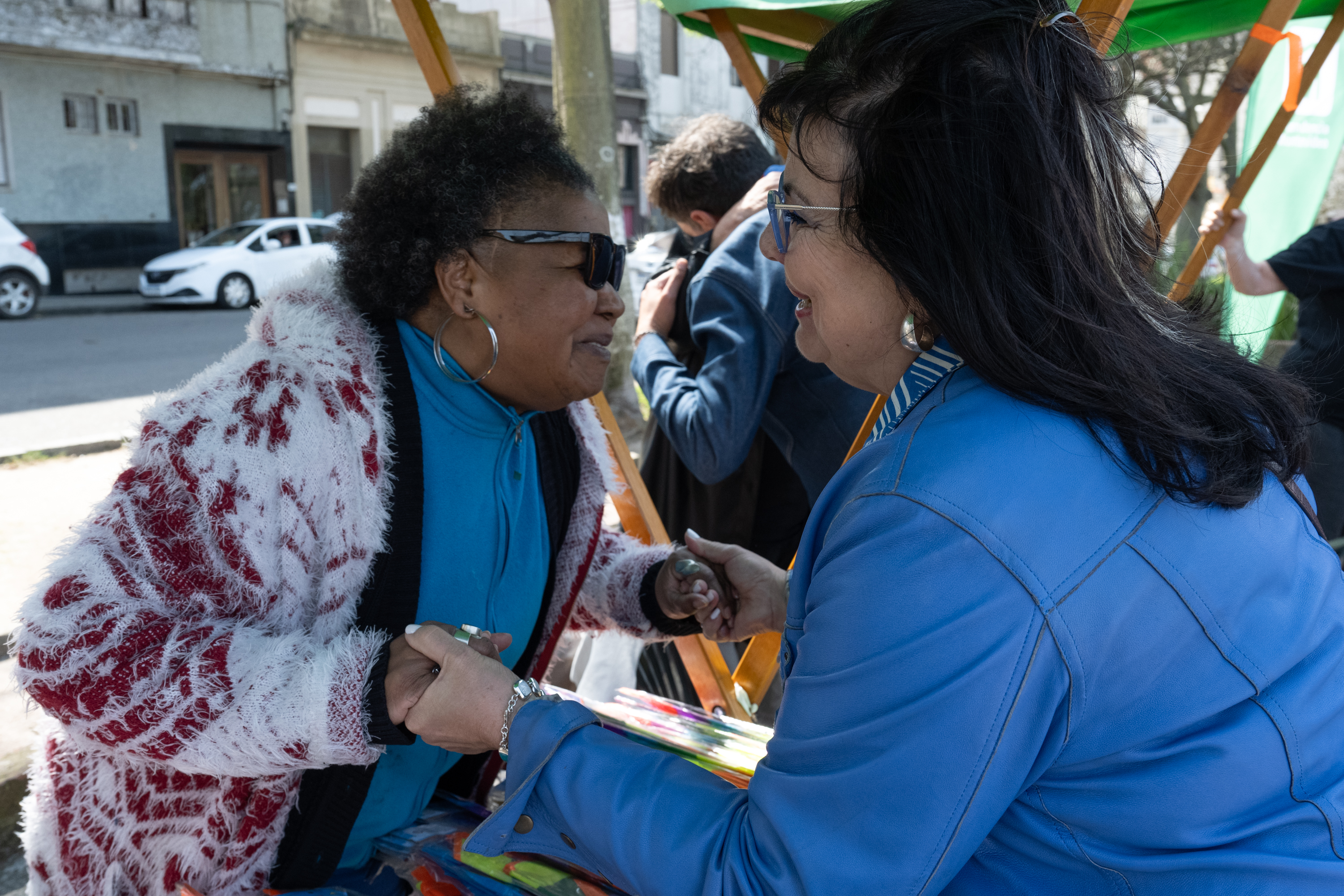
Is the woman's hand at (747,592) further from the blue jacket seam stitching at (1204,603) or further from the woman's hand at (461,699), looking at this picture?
the blue jacket seam stitching at (1204,603)

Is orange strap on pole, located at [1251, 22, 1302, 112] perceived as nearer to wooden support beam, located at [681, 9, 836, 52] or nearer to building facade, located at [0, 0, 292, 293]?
wooden support beam, located at [681, 9, 836, 52]

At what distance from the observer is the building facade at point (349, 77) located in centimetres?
2105

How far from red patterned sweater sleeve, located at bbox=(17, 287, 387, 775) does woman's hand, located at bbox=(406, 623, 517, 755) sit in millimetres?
91

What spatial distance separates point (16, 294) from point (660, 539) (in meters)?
15.0

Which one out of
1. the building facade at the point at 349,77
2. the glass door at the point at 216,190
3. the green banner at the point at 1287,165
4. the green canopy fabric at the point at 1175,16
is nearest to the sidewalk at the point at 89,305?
the glass door at the point at 216,190

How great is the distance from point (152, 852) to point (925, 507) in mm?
1410

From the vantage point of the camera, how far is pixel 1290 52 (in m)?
2.65

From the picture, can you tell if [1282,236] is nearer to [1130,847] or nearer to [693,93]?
[1130,847]

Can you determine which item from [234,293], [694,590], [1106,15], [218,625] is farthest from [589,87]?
[234,293]

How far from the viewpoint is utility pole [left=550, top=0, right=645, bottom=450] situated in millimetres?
6895

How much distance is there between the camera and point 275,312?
179cm

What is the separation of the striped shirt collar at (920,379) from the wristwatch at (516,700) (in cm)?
61

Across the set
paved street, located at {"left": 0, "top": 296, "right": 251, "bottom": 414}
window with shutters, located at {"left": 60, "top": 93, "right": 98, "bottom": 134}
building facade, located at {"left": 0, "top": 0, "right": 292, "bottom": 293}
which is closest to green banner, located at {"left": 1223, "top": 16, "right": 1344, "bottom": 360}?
paved street, located at {"left": 0, "top": 296, "right": 251, "bottom": 414}

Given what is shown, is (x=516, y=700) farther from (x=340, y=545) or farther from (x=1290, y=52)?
(x=1290, y=52)
